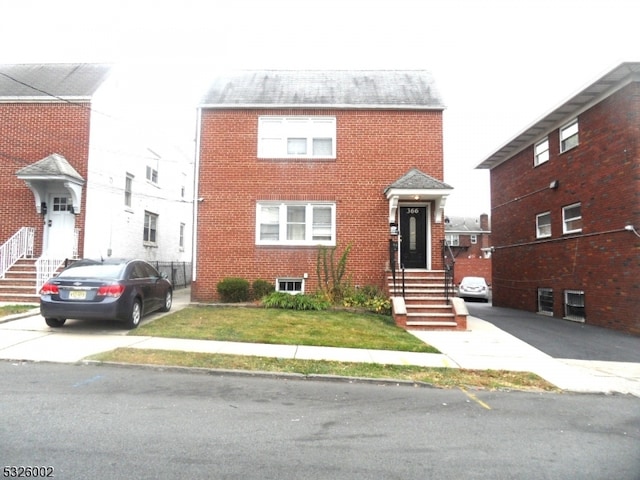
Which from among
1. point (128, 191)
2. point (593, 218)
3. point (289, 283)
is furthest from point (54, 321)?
point (593, 218)

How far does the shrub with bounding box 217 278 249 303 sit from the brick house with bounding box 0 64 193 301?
5137 mm

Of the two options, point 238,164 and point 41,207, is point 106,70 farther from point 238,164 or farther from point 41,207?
point 238,164

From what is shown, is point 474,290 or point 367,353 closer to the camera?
point 367,353

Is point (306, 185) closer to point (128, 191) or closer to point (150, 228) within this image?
point (128, 191)

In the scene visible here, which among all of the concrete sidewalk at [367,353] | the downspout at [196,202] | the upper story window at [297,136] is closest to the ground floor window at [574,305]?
the concrete sidewalk at [367,353]

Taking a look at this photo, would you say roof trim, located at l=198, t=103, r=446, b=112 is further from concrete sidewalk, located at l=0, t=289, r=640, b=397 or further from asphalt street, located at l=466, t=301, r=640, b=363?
concrete sidewalk, located at l=0, t=289, r=640, b=397

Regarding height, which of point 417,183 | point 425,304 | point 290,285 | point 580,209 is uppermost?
point 417,183

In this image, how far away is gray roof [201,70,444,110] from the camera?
13.6m

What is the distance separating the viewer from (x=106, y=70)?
15188mm

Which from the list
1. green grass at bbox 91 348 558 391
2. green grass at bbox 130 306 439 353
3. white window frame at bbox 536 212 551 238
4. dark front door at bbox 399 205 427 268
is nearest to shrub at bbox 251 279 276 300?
green grass at bbox 130 306 439 353

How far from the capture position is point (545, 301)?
15.2m

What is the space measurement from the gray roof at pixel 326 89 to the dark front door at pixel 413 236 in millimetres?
3540

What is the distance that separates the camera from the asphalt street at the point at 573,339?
8.21 metres

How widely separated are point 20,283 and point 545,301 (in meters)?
18.0
